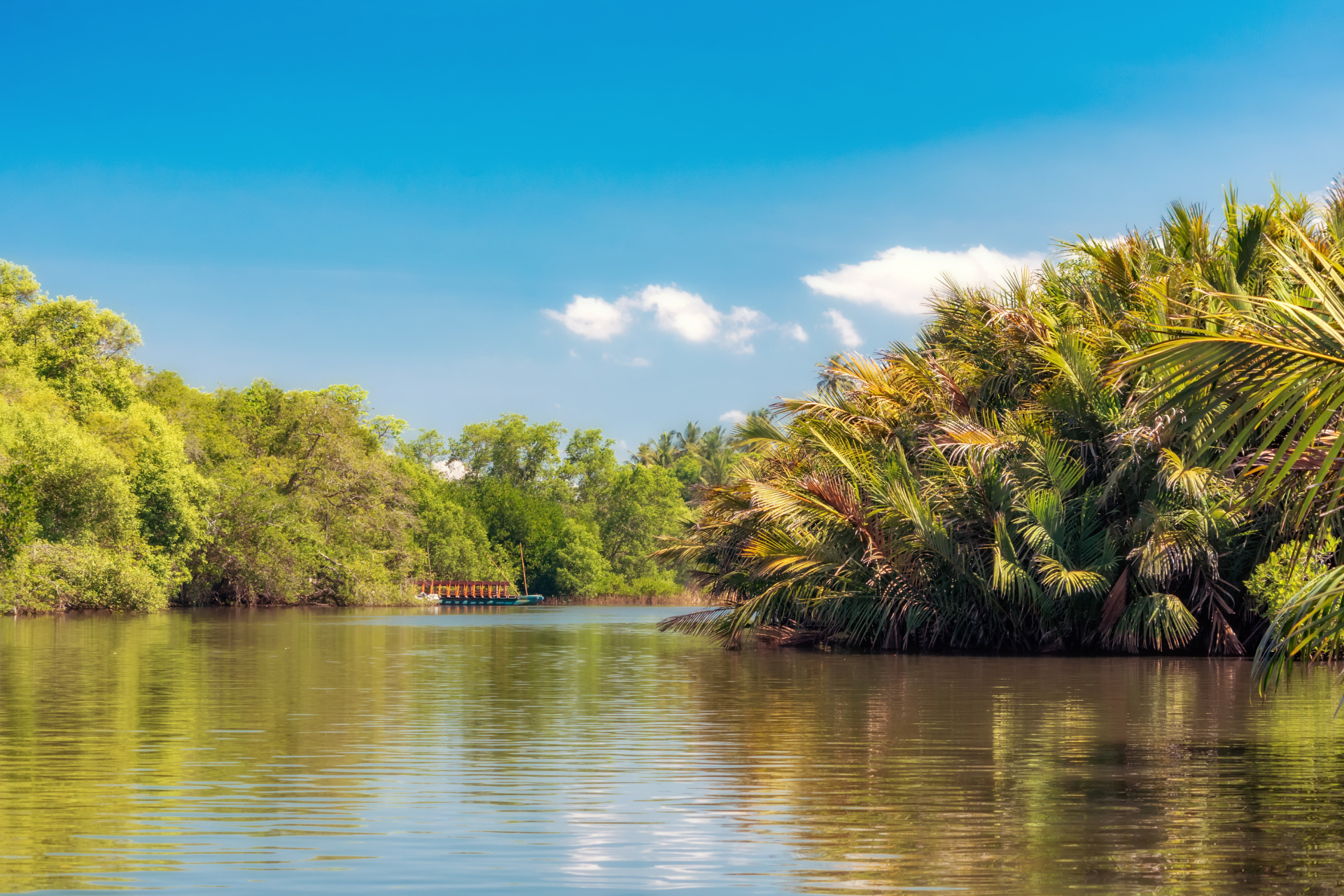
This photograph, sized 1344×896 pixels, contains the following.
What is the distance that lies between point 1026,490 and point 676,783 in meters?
14.5

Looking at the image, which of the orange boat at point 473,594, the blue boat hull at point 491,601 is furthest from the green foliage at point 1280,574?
the orange boat at point 473,594

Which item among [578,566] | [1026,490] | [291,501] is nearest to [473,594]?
[578,566]

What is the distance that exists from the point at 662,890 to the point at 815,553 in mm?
17930

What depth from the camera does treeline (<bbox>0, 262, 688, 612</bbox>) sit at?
144 feet

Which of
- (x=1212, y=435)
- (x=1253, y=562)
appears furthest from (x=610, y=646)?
(x=1212, y=435)

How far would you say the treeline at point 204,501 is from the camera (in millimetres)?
43969

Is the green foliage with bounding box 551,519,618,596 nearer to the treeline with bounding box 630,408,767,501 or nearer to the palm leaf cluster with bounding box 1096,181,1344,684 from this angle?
the treeline with bounding box 630,408,767,501

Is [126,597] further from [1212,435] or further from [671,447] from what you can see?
[671,447]

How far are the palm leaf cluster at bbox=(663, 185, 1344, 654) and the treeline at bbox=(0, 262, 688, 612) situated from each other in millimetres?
7894

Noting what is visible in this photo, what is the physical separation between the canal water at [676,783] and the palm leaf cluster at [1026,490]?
3409mm

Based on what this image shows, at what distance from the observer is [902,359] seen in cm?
2516

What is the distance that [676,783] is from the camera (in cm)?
887

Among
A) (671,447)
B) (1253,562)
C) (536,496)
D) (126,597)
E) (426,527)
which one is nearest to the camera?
(1253,562)

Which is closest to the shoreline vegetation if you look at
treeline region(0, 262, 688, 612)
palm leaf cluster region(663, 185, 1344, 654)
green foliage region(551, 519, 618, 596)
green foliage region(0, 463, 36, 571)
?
palm leaf cluster region(663, 185, 1344, 654)
